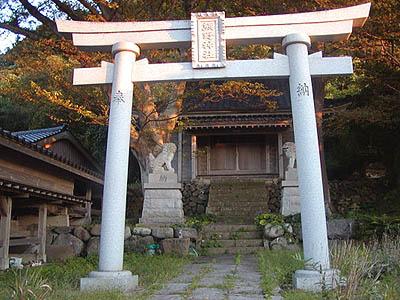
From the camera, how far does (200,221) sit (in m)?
11.6

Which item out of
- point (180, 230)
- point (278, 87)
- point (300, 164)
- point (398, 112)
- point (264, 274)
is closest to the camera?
point (300, 164)

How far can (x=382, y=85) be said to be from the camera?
37.4 ft

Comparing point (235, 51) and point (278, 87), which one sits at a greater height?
point (278, 87)

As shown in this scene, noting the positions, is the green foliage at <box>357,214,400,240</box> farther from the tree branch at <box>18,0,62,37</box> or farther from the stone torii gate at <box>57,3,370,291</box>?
the tree branch at <box>18,0,62,37</box>

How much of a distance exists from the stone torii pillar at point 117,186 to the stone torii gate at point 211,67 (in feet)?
0.05

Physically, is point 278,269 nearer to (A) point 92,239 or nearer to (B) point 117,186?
(B) point 117,186

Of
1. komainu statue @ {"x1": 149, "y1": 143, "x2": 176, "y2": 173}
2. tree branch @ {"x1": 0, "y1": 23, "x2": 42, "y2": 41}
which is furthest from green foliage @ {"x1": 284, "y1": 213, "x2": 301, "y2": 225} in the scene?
tree branch @ {"x1": 0, "y1": 23, "x2": 42, "y2": 41}

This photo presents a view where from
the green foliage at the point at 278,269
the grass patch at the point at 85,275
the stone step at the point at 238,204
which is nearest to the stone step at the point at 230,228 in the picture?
the grass patch at the point at 85,275

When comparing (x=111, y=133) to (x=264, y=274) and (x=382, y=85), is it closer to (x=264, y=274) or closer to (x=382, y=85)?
(x=264, y=274)

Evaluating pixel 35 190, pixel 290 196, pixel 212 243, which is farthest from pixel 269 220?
pixel 35 190

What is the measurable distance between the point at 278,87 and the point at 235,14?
599cm

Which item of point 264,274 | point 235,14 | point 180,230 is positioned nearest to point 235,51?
point 235,14

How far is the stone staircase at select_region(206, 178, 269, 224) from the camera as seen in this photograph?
13.9 m

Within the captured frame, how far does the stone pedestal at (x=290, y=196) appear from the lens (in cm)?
1131
